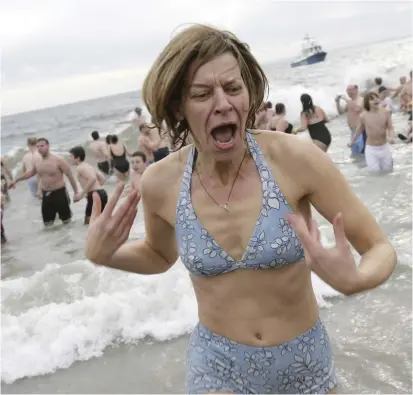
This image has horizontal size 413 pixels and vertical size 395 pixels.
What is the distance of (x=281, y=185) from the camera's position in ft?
5.59

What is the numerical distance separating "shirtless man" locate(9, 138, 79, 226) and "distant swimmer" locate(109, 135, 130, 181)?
1.99 m

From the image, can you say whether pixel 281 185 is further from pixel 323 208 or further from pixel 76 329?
pixel 76 329

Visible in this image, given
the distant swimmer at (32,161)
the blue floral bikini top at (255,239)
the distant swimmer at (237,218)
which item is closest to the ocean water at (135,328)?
the distant swimmer at (237,218)

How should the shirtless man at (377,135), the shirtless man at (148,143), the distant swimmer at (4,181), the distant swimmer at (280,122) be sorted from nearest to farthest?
the shirtless man at (377,135) < the distant swimmer at (280,122) < the shirtless man at (148,143) < the distant swimmer at (4,181)

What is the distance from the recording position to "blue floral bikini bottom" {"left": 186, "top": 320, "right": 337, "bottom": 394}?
6.01 ft

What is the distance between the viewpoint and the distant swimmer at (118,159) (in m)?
11.7

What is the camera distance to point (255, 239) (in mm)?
1650

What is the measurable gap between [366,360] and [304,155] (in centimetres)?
256

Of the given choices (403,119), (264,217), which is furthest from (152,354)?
(403,119)

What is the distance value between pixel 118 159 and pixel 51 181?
97.8 inches

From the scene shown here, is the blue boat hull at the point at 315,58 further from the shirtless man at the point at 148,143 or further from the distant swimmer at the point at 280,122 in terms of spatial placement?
the shirtless man at the point at 148,143

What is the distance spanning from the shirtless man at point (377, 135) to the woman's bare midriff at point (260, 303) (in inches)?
326

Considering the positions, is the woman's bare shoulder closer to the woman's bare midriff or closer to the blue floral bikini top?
the blue floral bikini top

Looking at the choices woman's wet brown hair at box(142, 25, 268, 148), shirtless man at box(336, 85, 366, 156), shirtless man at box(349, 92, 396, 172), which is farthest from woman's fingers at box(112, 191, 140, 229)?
shirtless man at box(336, 85, 366, 156)
